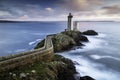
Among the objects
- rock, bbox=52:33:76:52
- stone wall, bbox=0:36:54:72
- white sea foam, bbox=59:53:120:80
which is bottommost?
white sea foam, bbox=59:53:120:80

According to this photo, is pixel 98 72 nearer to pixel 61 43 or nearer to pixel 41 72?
pixel 41 72

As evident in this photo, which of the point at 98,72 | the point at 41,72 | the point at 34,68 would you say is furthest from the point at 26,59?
the point at 98,72

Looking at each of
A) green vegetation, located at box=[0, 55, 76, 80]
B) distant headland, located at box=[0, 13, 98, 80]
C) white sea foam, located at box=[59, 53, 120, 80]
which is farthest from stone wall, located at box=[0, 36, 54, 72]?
white sea foam, located at box=[59, 53, 120, 80]

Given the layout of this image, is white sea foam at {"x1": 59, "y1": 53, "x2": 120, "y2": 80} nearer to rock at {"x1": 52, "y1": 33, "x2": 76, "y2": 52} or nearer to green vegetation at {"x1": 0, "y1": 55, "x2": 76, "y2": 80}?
green vegetation at {"x1": 0, "y1": 55, "x2": 76, "y2": 80}

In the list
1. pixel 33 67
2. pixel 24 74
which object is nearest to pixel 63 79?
pixel 33 67

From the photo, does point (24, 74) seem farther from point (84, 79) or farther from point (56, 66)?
point (84, 79)

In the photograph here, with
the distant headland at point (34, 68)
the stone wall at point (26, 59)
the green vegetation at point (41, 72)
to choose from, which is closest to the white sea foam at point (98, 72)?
the distant headland at point (34, 68)

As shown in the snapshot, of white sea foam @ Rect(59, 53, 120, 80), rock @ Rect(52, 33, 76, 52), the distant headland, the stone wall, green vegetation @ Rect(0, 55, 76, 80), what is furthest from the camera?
rock @ Rect(52, 33, 76, 52)

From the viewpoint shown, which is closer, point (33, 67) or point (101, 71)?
point (33, 67)

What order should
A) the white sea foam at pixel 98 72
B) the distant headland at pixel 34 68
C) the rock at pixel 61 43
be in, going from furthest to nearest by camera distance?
the rock at pixel 61 43 → the white sea foam at pixel 98 72 → the distant headland at pixel 34 68

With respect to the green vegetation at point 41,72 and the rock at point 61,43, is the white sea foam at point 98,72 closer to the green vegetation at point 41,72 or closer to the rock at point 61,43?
the green vegetation at point 41,72

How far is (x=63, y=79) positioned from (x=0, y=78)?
326 inches

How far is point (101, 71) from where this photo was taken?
29062 mm

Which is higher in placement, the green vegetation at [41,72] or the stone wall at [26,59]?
the stone wall at [26,59]
